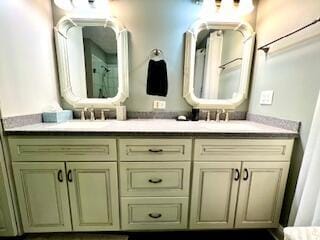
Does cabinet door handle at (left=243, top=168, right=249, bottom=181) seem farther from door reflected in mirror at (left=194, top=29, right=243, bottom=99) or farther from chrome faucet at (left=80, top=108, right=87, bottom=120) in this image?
chrome faucet at (left=80, top=108, right=87, bottom=120)

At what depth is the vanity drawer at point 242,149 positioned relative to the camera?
1.19m

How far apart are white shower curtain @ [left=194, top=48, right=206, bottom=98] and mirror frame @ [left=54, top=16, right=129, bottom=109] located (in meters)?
0.69

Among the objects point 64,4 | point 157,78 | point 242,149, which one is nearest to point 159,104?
point 157,78

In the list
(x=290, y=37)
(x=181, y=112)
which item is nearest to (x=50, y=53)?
(x=181, y=112)

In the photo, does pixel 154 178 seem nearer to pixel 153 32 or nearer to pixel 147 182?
pixel 147 182

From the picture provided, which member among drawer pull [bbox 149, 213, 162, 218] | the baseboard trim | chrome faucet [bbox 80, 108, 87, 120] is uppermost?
chrome faucet [bbox 80, 108, 87, 120]

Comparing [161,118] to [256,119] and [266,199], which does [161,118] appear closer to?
[256,119]

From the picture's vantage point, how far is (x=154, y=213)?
50.9 inches

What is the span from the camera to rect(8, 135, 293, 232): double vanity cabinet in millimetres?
1173

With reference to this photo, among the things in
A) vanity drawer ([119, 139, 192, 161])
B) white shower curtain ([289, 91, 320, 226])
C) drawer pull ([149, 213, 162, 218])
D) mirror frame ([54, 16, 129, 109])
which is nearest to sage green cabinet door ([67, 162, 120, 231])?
vanity drawer ([119, 139, 192, 161])

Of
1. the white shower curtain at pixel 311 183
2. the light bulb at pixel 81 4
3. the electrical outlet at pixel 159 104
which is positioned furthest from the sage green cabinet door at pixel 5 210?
the white shower curtain at pixel 311 183

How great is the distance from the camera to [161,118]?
70.0 inches

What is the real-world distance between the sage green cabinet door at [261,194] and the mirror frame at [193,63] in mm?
725

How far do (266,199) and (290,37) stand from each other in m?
1.22
